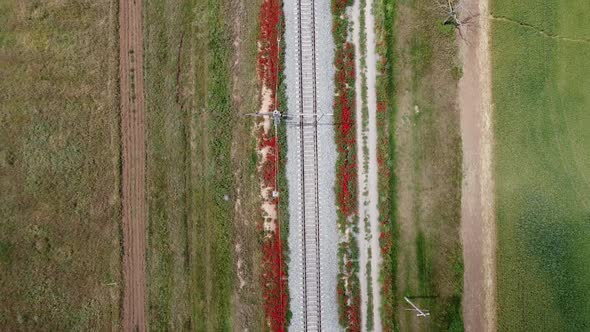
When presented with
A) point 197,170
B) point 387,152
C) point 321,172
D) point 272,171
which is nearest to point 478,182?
point 387,152

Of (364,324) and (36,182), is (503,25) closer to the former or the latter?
(364,324)

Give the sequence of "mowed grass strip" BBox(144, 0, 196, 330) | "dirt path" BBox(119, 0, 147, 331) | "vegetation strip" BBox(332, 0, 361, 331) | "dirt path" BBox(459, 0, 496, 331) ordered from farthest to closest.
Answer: "dirt path" BBox(119, 0, 147, 331) → "mowed grass strip" BBox(144, 0, 196, 330) → "dirt path" BBox(459, 0, 496, 331) → "vegetation strip" BBox(332, 0, 361, 331)

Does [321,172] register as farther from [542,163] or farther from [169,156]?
[542,163]

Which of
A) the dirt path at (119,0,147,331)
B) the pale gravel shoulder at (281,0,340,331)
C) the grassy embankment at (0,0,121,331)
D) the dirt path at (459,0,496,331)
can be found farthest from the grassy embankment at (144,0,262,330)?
the dirt path at (459,0,496,331)

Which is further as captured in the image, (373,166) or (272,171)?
(373,166)

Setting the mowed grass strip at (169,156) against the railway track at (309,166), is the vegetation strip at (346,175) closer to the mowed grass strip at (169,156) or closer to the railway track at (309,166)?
the railway track at (309,166)

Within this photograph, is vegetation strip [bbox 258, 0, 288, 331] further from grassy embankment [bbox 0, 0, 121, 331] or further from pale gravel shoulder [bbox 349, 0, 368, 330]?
grassy embankment [bbox 0, 0, 121, 331]

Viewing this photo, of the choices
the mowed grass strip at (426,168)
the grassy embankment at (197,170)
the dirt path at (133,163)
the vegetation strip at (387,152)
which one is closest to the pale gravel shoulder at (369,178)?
the vegetation strip at (387,152)
